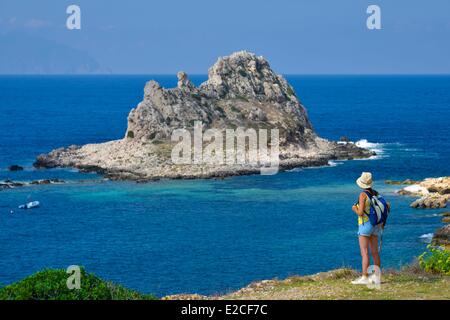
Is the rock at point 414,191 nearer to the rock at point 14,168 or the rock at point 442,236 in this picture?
the rock at point 442,236

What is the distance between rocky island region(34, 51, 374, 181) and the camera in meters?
101

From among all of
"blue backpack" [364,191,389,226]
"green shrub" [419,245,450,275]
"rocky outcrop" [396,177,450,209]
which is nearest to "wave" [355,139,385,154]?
"rocky outcrop" [396,177,450,209]

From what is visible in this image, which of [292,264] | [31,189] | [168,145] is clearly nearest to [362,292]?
[292,264]

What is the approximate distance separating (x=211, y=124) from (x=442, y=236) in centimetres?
5555

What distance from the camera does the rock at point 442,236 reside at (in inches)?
2324

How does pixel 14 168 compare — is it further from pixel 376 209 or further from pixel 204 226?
pixel 376 209

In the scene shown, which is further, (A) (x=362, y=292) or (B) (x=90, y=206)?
(B) (x=90, y=206)

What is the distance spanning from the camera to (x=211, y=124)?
112625 mm

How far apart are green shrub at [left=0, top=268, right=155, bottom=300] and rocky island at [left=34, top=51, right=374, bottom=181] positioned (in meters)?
76.6

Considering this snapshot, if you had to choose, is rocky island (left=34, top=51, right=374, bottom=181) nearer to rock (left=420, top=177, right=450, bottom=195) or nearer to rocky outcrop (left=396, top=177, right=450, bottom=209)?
rock (left=420, top=177, right=450, bottom=195)

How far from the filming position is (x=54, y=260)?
6012 centimetres

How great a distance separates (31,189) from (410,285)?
72.5 meters

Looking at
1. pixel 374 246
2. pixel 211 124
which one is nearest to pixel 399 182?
pixel 211 124
